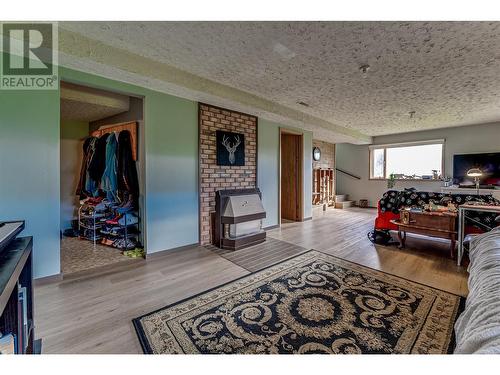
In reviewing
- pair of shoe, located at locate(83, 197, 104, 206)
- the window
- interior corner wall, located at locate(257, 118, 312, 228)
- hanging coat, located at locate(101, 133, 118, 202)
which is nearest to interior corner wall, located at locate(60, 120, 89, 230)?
pair of shoe, located at locate(83, 197, 104, 206)

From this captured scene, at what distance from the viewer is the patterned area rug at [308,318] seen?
1.37 metres

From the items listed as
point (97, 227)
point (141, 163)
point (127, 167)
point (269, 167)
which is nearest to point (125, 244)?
point (97, 227)

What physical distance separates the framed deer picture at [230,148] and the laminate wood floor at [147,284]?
1.43m

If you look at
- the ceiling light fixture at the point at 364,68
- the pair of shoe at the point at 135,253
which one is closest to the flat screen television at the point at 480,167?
the ceiling light fixture at the point at 364,68

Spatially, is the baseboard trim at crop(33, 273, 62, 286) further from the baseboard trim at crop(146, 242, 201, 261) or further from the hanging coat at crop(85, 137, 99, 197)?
the hanging coat at crop(85, 137, 99, 197)

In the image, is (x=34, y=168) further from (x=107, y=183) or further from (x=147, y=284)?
(x=147, y=284)

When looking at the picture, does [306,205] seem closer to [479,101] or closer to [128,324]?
[479,101]

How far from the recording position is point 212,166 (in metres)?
3.46

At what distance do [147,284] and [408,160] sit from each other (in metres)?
7.40

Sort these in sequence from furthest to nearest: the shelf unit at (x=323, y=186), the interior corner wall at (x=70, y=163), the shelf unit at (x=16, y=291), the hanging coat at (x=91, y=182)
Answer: the shelf unit at (x=323, y=186)
the interior corner wall at (x=70, y=163)
the hanging coat at (x=91, y=182)
the shelf unit at (x=16, y=291)

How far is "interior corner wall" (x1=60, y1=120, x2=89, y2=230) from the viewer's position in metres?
4.15

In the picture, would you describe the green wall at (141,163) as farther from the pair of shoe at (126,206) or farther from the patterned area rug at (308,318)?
the patterned area rug at (308,318)

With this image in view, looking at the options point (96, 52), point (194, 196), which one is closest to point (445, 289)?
point (194, 196)
